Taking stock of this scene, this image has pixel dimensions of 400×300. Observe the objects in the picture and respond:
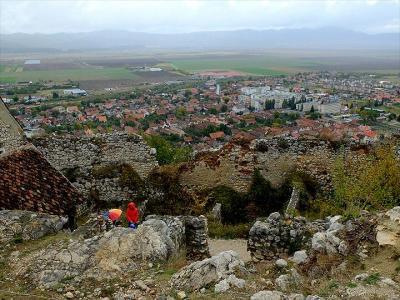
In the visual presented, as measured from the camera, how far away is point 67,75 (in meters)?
168

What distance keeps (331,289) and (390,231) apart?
89.2 inches

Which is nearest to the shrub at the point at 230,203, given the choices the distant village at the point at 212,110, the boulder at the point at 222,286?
the boulder at the point at 222,286

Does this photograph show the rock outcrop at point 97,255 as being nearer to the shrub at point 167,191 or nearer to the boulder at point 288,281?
the boulder at point 288,281

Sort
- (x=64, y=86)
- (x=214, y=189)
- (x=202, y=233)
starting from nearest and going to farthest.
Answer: (x=202, y=233), (x=214, y=189), (x=64, y=86)

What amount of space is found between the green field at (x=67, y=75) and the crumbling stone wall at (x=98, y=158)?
13393 cm

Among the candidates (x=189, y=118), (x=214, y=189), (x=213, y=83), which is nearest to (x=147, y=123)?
(x=189, y=118)

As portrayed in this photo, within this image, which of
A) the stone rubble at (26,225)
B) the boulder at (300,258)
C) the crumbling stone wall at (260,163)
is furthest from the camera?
the crumbling stone wall at (260,163)

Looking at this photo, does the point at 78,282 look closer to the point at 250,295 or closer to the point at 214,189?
the point at 250,295

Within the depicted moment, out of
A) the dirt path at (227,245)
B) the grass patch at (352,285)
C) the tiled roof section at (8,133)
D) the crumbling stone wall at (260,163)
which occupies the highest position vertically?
the tiled roof section at (8,133)

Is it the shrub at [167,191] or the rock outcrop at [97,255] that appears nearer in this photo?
the rock outcrop at [97,255]

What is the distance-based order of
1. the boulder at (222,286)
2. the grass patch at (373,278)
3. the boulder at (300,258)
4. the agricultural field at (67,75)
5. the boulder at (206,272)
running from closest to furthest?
the grass patch at (373,278)
the boulder at (222,286)
the boulder at (206,272)
the boulder at (300,258)
the agricultural field at (67,75)

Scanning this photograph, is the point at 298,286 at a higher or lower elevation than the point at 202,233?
higher

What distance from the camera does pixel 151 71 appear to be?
186m

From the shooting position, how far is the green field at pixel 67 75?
152500mm
